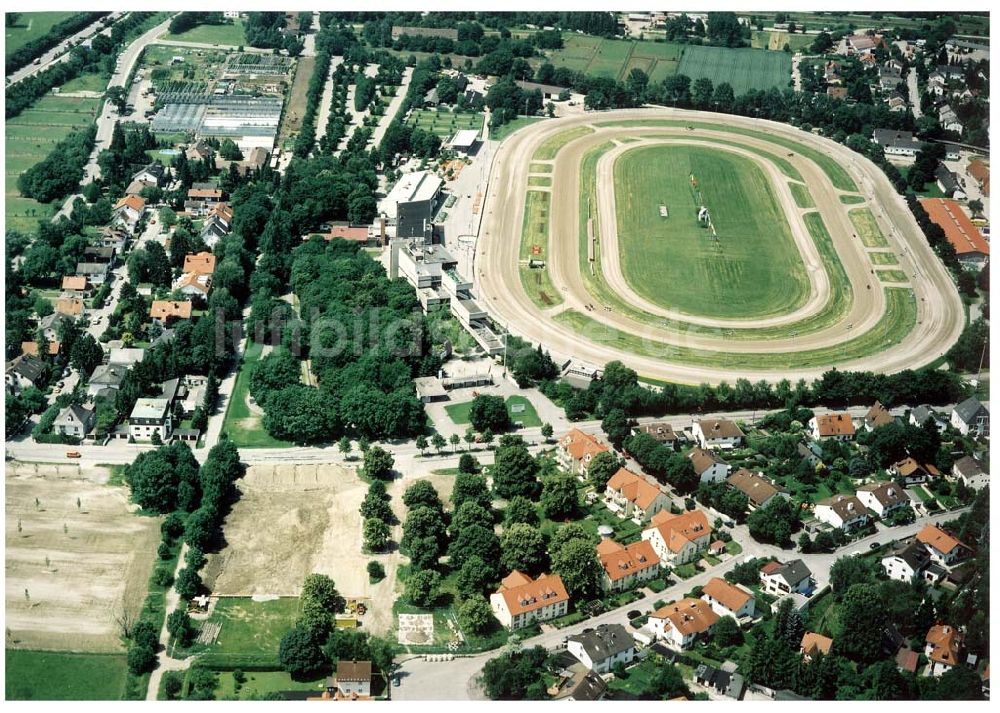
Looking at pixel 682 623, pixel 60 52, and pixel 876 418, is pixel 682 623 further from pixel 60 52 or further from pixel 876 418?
pixel 60 52

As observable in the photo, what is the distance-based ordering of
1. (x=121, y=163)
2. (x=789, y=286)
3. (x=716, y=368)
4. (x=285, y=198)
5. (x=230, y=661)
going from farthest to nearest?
(x=121, y=163)
(x=285, y=198)
(x=789, y=286)
(x=716, y=368)
(x=230, y=661)

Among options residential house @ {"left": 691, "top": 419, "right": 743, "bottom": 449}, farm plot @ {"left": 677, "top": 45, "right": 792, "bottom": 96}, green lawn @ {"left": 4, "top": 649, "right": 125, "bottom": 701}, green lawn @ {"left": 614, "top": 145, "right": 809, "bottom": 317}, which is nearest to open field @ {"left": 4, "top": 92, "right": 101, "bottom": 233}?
green lawn @ {"left": 614, "top": 145, "right": 809, "bottom": 317}

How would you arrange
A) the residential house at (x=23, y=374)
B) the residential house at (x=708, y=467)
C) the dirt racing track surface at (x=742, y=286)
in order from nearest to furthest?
the residential house at (x=708, y=467) < the residential house at (x=23, y=374) < the dirt racing track surface at (x=742, y=286)

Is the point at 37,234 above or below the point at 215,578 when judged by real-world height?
above

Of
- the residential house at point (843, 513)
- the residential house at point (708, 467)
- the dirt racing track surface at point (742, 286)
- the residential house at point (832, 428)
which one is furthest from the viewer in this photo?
the dirt racing track surface at point (742, 286)

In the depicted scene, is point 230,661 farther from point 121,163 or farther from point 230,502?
point 121,163

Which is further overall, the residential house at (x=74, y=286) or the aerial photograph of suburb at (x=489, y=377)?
the residential house at (x=74, y=286)

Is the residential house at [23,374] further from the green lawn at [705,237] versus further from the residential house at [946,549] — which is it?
the residential house at [946,549]

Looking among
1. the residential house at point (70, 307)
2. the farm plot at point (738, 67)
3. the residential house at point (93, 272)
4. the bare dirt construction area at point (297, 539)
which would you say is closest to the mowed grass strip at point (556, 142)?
the farm plot at point (738, 67)

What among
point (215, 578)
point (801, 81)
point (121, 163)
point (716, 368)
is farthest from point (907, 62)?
point (215, 578)
